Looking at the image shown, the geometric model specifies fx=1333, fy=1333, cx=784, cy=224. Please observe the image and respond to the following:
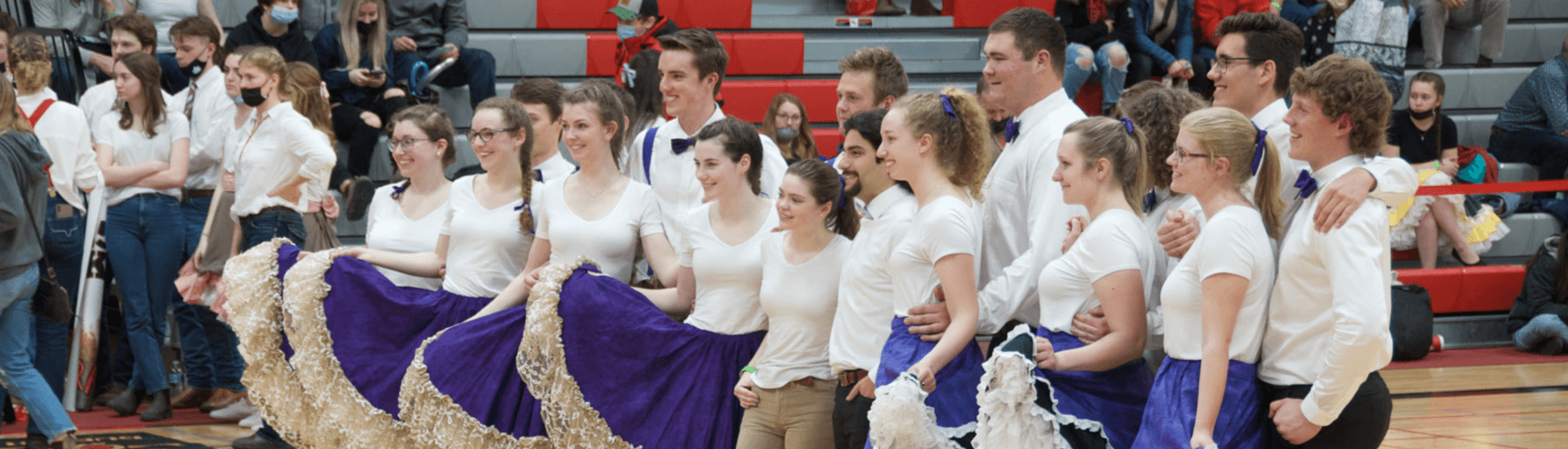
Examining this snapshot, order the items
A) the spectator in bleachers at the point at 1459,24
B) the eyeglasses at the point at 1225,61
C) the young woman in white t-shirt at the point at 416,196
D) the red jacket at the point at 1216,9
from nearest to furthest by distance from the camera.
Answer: the eyeglasses at the point at 1225,61 < the young woman in white t-shirt at the point at 416,196 < the red jacket at the point at 1216,9 < the spectator in bleachers at the point at 1459,24

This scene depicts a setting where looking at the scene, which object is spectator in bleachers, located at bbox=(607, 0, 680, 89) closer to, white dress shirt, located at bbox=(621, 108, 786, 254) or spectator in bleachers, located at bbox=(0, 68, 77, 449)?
white dress shirt, located at bbox=(621, 108, 786, 254)

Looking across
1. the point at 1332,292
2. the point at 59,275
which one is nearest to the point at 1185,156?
the point at 1332,292

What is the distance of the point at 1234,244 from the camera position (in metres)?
2.51

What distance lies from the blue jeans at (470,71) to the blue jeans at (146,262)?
1.94 m

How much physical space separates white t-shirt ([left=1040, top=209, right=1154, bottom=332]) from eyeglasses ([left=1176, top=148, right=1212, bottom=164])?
0.19 meters

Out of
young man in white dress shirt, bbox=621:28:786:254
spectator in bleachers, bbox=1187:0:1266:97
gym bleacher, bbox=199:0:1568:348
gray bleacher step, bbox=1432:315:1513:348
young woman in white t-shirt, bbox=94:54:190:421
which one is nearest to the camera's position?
young man in white dress shirt, bbox=621:28:786:254

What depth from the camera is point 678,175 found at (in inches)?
164

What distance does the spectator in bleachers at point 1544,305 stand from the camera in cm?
691

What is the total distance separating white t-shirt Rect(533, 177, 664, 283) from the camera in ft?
12.8

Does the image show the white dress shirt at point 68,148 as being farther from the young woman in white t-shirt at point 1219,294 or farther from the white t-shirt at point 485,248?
the young woman in white t-shirt at point 1219,294

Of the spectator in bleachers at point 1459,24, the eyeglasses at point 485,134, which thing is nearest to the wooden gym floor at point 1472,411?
the eyeglasses at point 485,134

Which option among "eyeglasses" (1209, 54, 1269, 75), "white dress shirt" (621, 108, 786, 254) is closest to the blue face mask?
"white dress shirt" (621, 108, 786, 254)

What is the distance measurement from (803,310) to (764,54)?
581 centimetres

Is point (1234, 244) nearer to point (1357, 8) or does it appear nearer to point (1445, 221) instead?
point (1445, 221)
